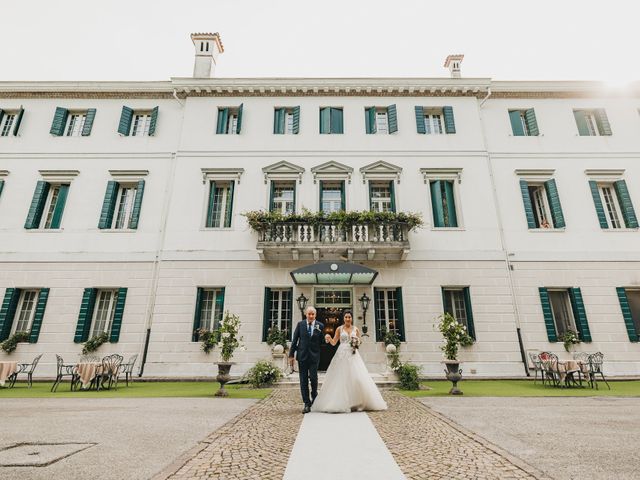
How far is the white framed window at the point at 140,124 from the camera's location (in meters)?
16.2

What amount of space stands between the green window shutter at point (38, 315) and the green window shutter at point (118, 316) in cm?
271

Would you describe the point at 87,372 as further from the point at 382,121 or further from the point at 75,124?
the point at 382,121

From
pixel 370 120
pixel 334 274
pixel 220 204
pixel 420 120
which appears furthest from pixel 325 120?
pixel 334 274

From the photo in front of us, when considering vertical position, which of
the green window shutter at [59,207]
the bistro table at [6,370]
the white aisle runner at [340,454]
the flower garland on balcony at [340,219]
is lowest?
the white aisle runner at [340,454]

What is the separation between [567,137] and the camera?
15.7m

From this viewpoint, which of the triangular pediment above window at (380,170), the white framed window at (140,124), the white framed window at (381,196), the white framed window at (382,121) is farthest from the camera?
the white framed window at (382,121)

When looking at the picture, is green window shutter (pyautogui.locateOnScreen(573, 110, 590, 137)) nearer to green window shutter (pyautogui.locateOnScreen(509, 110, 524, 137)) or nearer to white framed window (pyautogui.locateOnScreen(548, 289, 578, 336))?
green window shutter (pyautogui.locateOnScreen(509, 110, 524, 137))

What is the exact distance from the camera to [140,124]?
53.6 feet

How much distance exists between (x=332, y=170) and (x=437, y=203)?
4.87m

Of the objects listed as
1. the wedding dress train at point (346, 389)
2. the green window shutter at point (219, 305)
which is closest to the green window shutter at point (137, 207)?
the green window shutter at point (219, 305)

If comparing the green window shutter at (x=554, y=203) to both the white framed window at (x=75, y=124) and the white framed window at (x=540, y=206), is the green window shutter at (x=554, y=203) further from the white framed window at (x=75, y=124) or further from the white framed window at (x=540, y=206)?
the white framed window at (x=75, y=124)

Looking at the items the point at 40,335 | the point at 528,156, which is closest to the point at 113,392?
the point at 40,335

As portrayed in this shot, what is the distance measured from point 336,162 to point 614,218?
1256cm

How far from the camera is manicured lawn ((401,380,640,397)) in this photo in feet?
30.2
